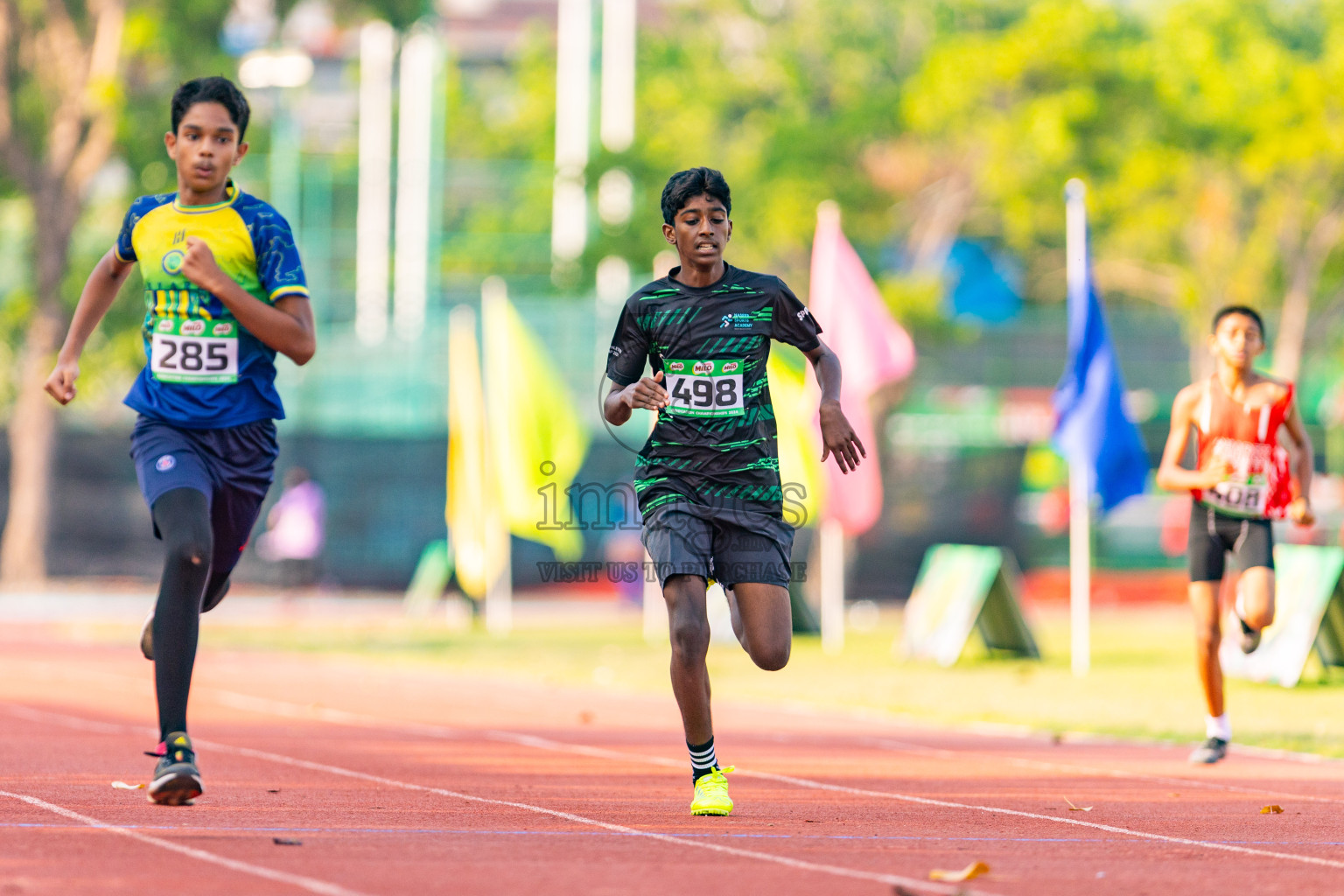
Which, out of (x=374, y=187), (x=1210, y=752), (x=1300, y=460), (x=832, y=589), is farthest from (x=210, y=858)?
(x=374, y=187)

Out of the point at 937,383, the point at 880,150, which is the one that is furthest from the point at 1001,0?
the point at 880,150

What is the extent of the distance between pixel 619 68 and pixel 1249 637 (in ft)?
91.5

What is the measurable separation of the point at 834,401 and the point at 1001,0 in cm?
4121

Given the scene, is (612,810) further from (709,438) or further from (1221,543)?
(1221,543)

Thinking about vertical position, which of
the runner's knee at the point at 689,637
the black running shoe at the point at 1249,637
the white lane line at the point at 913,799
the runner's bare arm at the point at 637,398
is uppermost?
the runner's bare arm at the point at 637,398

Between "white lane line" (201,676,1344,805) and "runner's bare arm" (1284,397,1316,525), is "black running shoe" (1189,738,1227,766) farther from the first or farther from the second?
"runner's bare arm" (1284,397,1316,525)

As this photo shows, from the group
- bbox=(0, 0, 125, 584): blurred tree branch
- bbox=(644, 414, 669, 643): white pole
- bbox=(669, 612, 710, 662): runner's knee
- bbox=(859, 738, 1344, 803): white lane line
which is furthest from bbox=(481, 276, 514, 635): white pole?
bbox=(669, 612, 710, 662): runner's knee

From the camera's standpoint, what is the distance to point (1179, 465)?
31.9 feet

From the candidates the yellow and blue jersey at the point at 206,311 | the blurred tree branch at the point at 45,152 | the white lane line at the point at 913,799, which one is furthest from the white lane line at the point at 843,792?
the blurred tree branch at the point at 45,152

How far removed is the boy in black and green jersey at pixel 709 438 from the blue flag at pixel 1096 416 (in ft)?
34.1

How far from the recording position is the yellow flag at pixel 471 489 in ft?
72.3

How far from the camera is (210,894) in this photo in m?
4.89

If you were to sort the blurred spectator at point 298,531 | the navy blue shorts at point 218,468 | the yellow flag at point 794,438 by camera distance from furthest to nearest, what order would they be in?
the blurred spectator at point 298,531, the yellow flag at point 794,438, the navy blue shorts at point 218,468

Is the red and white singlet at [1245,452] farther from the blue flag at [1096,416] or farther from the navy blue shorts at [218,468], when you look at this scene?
the blue flag at [1096,416]
